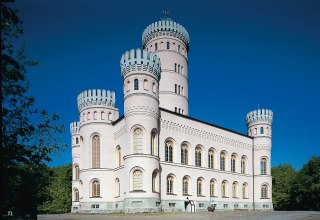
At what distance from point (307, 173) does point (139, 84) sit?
108 feet

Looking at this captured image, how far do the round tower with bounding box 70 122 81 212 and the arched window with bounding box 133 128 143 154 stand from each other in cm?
1732

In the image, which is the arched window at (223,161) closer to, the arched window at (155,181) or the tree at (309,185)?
the arched window at (155,181)

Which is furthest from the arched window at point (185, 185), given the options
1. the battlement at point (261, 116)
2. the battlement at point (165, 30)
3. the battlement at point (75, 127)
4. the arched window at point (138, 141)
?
the battlement at point (165, 30)

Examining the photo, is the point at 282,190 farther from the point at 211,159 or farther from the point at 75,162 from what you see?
the point at 75,162

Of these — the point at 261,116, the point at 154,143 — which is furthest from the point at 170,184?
the point at 261,116

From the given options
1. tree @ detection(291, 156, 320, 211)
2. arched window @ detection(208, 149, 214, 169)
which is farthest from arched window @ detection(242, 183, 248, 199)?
tree @ detection(291, 156, 320, 211)

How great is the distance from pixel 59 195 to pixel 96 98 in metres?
31.0

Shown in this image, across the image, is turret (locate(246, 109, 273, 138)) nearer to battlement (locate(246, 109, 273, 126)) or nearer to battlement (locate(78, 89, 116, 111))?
battlement (locate(246, 109, 273, 126))

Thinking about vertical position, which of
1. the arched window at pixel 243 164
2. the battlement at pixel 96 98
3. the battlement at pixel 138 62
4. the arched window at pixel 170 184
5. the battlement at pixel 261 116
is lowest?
the arched window at pixel 170 184

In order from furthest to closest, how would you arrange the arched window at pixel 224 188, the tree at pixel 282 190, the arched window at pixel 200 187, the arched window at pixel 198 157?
the tree at pixel 282 190
the arched window at pixel 224 188
the arched window at pixel 198 157
the arched window at pixel 200 187

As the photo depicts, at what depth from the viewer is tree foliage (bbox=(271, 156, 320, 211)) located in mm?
51406

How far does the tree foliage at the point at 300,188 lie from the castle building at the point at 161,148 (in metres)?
6.20

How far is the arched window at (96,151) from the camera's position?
42.7 m

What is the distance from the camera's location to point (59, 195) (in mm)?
66188
